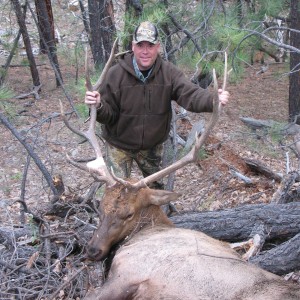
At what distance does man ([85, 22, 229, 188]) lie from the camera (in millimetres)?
4488

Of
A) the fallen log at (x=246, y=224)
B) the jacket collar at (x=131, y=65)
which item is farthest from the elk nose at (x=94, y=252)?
the jacket collar at (x=131, y=65)

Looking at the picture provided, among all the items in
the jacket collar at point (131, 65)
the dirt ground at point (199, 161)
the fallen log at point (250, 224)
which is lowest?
the dirt ground at point (199, 161)

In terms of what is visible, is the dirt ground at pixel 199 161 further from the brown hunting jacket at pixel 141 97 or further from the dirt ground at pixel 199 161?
the brown hunting jacket at pixel 141 97

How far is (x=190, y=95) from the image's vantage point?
454cm

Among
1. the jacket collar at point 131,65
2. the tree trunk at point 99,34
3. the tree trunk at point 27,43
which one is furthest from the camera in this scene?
the tree trunk at point 27,43

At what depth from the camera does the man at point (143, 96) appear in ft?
14.7

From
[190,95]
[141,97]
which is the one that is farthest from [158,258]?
[141,97]

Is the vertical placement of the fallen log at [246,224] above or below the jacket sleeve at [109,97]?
below

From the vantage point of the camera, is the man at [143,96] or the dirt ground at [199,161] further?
the dirt ground at [199,161]

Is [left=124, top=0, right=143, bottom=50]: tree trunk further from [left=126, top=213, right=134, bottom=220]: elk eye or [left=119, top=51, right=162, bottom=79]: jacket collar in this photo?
[left=126, top=213, right=134, bottom=220]: elk eye

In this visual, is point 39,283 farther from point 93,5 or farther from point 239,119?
point 239,119

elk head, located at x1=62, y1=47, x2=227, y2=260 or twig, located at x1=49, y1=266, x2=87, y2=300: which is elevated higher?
elk head, located at x1=62, y1=47, x2=227, y2=260

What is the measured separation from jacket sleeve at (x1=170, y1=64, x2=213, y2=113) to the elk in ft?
1.02

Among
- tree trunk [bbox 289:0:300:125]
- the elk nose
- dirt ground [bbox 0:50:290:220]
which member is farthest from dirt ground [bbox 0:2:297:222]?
the elk nose
